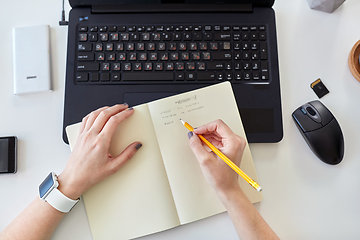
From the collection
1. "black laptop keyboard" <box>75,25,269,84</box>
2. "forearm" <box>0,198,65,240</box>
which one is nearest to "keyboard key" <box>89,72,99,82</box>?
"black laptop keyboard" <box>75,25,269,84</box>

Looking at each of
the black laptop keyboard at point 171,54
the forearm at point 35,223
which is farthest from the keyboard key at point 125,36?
the forearm at point 35,223

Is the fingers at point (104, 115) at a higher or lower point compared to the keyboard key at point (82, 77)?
lower

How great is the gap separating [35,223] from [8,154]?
0.62ft

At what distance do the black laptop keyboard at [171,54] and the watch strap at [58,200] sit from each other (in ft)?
0.89

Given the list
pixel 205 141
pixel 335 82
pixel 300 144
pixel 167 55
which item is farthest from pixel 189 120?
pixel 335 82

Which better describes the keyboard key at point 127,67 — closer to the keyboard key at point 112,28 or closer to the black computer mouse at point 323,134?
the keyboard key at point 112,28

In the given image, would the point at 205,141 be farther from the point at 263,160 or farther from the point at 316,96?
the point at 316,96

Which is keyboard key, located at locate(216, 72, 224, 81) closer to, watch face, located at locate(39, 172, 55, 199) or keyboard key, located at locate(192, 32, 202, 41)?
keyboard key, located at locate(192, 32, 202, 41)

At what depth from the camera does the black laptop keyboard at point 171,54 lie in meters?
0.64

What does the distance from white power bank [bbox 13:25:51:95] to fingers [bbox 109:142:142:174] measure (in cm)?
27

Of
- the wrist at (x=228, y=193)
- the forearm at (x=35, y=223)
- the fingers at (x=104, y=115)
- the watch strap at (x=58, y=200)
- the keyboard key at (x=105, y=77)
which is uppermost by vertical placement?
the keyboard key at (x=105, y=77)

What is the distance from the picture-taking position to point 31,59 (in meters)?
0.66

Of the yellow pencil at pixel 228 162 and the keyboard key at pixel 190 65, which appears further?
the keyboard key at pixel 190 65

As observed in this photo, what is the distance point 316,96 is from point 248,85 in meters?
0.18
